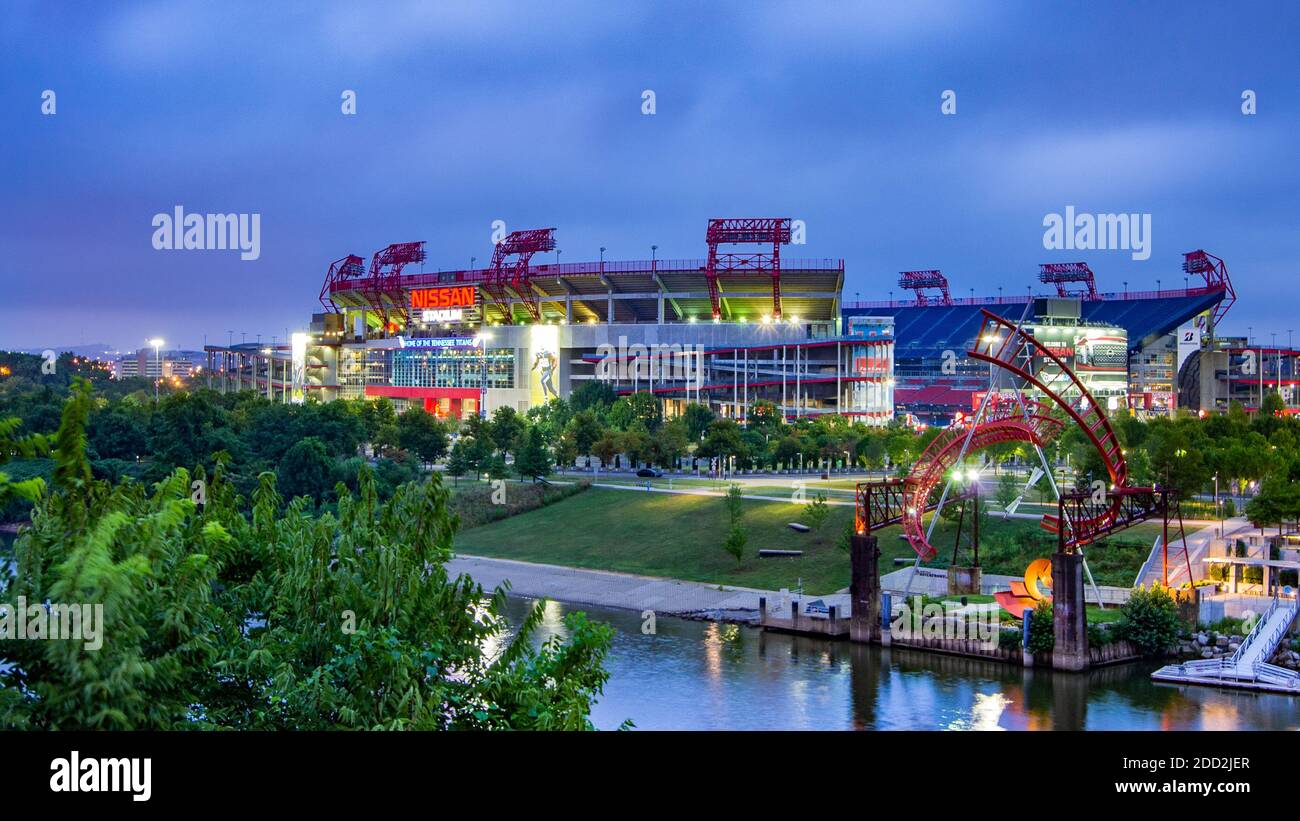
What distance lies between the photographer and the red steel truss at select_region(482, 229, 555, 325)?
121 meters

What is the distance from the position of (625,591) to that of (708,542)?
7.51 m

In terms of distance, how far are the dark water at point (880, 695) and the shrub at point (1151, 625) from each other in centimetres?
90

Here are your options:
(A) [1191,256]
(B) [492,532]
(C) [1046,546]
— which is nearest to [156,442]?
(B) [492,532]

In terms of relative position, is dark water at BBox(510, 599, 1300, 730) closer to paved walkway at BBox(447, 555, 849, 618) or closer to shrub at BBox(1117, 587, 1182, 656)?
shrub at BBox(1117, 587, 1182, 656)

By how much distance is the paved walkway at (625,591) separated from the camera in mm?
46500

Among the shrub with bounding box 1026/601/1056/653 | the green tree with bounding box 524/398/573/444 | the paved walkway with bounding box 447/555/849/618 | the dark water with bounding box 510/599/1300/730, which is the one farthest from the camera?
the green tree with bounding box 524/398/573/444

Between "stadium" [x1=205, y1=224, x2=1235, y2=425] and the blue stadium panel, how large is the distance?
0.42 meters
